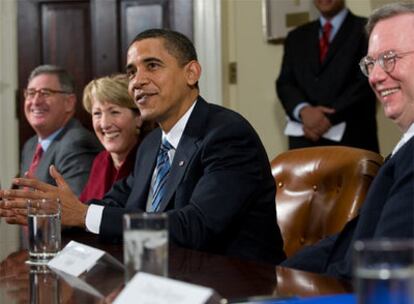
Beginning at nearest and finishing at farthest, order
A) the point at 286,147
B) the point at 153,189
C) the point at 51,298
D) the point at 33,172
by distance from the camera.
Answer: the point at 51,298, the point at 153,189, the point at 33,172, the point at 286,147

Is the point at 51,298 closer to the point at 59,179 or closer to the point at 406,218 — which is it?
the point at 406,218

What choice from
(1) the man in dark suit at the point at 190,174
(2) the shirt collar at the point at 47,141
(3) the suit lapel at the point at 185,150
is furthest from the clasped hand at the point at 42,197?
(2) the shirt collar at the point at 47,141

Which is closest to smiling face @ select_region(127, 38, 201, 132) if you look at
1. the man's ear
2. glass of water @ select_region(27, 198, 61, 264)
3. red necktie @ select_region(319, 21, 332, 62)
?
the man's ear

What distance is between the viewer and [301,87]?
4387 millimetres

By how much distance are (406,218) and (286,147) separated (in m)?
3.51

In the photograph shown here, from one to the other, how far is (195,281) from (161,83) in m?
1.18

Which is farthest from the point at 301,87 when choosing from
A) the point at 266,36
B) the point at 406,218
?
the point at 406,218

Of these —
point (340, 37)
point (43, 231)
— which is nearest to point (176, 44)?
point (43, 231)

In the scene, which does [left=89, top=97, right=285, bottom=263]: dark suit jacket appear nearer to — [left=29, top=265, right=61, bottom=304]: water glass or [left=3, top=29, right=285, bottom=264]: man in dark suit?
[left=3, top=29, right=285, bottom=264]: man in dark suit

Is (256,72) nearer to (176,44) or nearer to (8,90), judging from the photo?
(8,90)

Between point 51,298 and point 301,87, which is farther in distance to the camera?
point 301,87

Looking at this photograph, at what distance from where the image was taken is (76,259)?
5.30 feet

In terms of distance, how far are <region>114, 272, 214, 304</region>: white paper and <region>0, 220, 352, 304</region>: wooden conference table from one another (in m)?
0.30

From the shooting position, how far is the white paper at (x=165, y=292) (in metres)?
0.92
